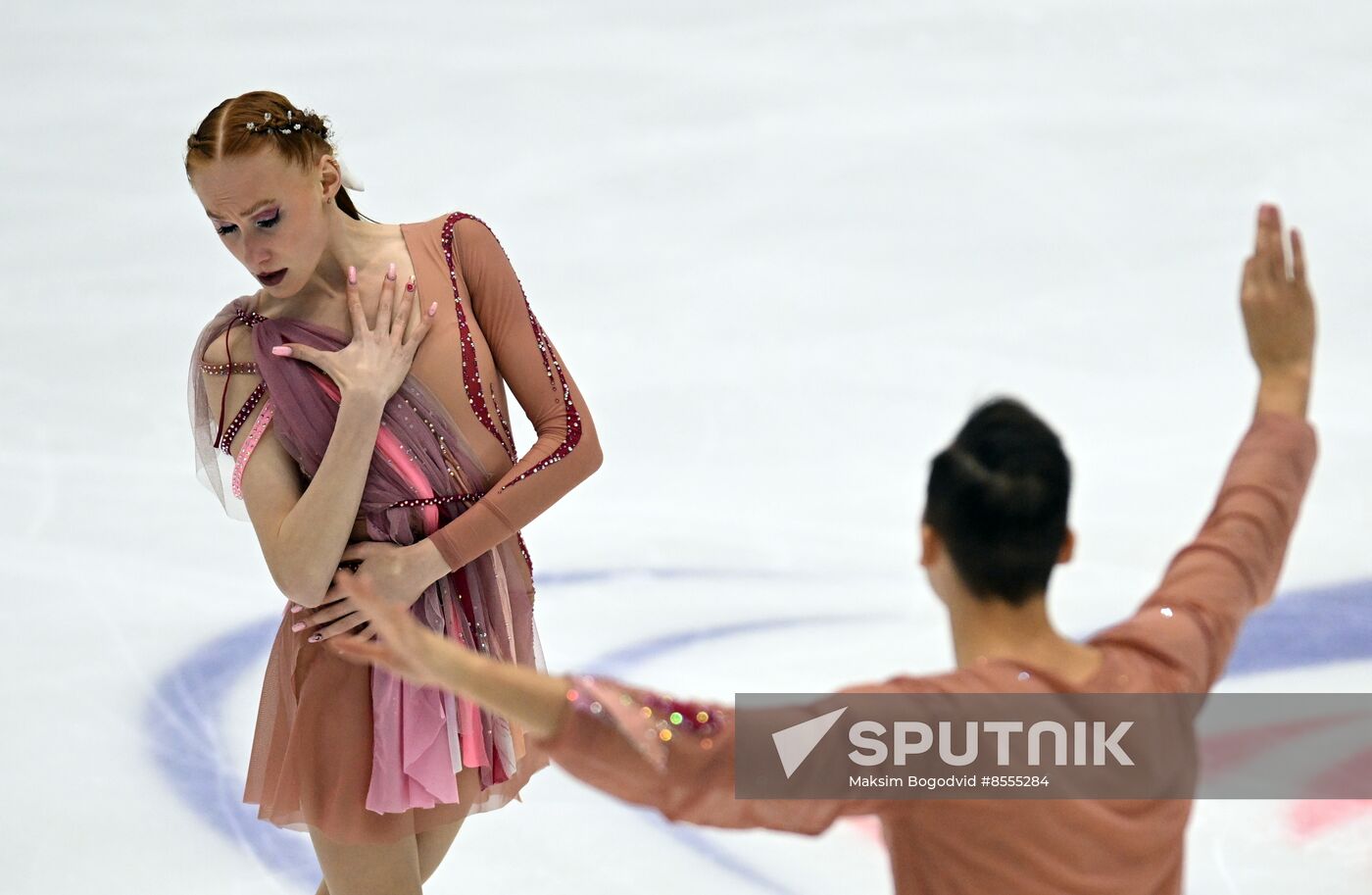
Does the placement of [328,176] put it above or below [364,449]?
above

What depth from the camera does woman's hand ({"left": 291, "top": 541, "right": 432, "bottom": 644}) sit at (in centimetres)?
252

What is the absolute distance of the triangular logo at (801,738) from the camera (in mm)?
1482

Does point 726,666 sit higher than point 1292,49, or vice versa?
point 1292,49

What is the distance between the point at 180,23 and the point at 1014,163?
4.02 meters

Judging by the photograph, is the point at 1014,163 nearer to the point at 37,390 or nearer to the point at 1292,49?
the point at 1292,49

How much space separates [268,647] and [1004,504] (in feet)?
11.3

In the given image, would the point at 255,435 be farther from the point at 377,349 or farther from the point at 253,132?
the point at 253,132

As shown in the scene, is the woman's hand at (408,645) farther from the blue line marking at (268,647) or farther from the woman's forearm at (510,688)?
the blue line marking at (268,647)

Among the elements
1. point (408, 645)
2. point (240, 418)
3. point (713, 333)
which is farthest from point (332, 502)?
point (713, 333)

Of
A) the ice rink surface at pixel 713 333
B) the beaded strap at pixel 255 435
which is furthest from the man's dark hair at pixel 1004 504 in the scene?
the ice rink surface at pixel 713 333

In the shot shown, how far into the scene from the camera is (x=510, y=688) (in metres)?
1.45

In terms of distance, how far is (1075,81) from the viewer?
24.7ft

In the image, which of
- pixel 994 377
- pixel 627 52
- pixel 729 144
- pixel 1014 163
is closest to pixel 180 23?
pixel 627 52

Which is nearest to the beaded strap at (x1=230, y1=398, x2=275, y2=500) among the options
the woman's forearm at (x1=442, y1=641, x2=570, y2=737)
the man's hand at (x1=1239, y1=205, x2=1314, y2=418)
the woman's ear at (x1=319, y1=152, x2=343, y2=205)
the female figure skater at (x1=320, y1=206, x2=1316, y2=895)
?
the woman's ear at (x1=319, y1=152, x2=343, y2=205)
